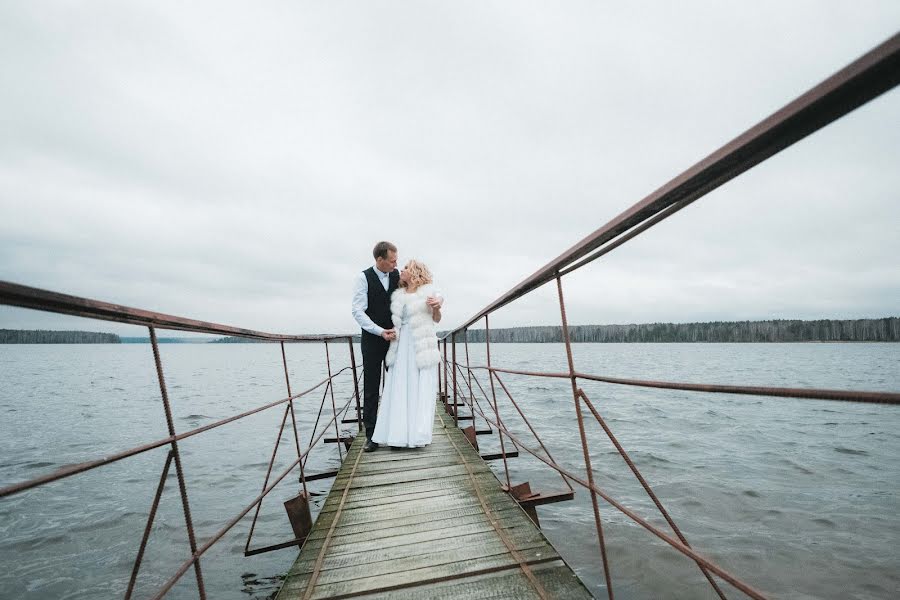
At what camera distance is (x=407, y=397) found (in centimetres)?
412

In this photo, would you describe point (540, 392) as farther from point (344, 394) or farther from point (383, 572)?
point (383, 572)

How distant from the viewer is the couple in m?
4.04

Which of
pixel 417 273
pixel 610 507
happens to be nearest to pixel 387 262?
pixel 417 273

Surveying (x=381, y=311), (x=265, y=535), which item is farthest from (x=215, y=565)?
(x=381, y=311)

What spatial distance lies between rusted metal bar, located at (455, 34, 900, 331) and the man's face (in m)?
2.89

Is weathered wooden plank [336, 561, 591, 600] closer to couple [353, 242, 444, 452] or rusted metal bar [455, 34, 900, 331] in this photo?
rusted metal bar [455, 34, 900, 331]

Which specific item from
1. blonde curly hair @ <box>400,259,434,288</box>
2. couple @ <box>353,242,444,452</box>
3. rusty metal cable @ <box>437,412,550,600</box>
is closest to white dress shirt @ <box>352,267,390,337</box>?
couple @ <box>353,242,444,452</box>

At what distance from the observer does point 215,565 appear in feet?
15.5

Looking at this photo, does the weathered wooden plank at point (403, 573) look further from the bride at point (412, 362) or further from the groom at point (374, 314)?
the groom at point (374, 314)

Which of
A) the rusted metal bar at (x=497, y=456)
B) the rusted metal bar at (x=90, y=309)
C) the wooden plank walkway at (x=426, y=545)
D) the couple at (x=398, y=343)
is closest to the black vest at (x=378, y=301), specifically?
the couple at (x=398, y=343)

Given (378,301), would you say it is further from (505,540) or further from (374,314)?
(505,540)

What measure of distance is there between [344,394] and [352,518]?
54.0ft

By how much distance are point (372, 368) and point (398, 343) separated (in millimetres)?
385

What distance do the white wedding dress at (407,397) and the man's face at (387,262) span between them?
0.44 metres
